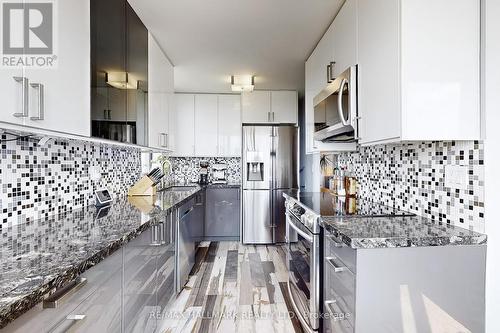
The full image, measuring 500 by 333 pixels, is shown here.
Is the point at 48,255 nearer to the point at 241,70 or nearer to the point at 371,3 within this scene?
the point at 371,3

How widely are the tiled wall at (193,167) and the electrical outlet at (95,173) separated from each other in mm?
2696

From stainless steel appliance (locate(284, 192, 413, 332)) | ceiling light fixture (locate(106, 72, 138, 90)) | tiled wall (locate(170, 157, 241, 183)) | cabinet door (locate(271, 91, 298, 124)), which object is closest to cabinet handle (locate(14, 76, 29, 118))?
ceiling light fixture (locate(106, 72, 138, 90))

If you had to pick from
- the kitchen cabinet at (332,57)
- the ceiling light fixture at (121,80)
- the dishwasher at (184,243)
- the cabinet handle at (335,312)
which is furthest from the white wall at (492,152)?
the dishwasher at (184,243)

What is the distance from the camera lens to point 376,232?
1286 millimetres

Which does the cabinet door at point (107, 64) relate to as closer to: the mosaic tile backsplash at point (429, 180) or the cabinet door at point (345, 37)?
the cabinet door at point (345, 37)

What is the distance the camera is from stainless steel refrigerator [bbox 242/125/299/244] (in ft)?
14.3

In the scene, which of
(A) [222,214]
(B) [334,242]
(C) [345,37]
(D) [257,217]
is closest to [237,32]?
(C) [345,37]

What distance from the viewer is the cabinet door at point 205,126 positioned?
474 cm

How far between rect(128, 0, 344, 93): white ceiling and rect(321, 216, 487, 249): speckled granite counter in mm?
1560

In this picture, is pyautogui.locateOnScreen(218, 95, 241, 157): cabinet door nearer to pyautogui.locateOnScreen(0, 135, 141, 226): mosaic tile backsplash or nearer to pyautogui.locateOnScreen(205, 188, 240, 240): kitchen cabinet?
pyautogui.locateOnScreen(205, 188, 240, 240): kitchen cabinet

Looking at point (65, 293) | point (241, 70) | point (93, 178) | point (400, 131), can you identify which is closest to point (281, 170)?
point (241, 70)

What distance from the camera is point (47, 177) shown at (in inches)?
64.4

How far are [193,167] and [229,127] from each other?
3.08 feet

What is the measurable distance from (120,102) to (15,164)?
29.1 inches
